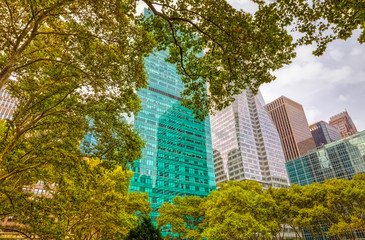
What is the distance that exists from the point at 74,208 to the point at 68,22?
41.5ft

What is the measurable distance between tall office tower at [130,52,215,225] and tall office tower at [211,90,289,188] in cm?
2503

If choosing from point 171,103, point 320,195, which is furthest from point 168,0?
point 171,103

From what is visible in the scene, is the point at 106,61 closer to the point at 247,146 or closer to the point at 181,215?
the point at 181,215

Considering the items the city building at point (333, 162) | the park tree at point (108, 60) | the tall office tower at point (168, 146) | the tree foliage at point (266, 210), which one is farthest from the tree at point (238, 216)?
the city building at point (333, 162)

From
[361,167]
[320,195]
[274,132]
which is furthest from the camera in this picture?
[274,132]

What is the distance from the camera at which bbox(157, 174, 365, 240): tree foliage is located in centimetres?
2391

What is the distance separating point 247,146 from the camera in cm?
11381

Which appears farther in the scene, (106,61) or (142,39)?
(106,61)

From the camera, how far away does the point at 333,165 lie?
96938 millimetres

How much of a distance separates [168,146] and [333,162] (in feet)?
262

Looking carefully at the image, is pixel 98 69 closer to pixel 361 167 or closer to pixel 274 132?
pixel 361 167

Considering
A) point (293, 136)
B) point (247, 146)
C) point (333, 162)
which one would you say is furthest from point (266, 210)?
point (293, 136)

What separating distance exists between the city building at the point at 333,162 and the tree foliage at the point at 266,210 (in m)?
75.1

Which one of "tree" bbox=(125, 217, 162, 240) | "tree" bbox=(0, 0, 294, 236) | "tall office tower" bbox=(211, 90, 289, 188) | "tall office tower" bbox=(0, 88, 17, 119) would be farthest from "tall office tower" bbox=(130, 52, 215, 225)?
"tree" bbox=(0, 0, 294, 236)
